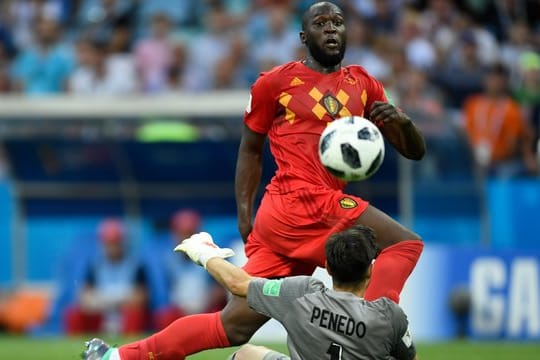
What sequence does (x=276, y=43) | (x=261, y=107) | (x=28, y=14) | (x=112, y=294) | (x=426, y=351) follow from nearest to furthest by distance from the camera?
(x=261, y=107), (x=426, y=351), (x=112, y=294), (x=276, y=43), (x=28, y=14)

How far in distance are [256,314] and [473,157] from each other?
7.30m

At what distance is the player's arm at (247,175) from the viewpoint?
7570mm

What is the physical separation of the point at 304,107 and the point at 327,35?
403 millimetres

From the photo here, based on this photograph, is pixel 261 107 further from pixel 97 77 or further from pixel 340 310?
pixel 97 77

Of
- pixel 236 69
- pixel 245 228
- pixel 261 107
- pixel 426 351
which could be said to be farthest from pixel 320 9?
pixel 236 69

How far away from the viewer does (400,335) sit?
6270 millimetres

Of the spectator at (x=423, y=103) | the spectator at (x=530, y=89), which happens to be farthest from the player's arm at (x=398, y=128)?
the spectator at (x=530, y=89)

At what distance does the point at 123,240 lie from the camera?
14531mm

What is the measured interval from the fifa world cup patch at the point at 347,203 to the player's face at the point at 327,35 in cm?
76

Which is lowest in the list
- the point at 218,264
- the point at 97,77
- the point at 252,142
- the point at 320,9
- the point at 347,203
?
the point at 218,264

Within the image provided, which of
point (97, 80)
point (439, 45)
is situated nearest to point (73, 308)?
point (97, 80)

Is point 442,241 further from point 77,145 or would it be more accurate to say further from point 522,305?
point 77,145

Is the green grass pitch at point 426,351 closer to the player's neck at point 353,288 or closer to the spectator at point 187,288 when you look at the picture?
the spectator at point 187,288

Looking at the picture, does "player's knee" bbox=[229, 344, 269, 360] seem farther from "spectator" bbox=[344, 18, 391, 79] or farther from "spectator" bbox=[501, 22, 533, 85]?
"spectator" bbox=[501, 22, 533, 85]
